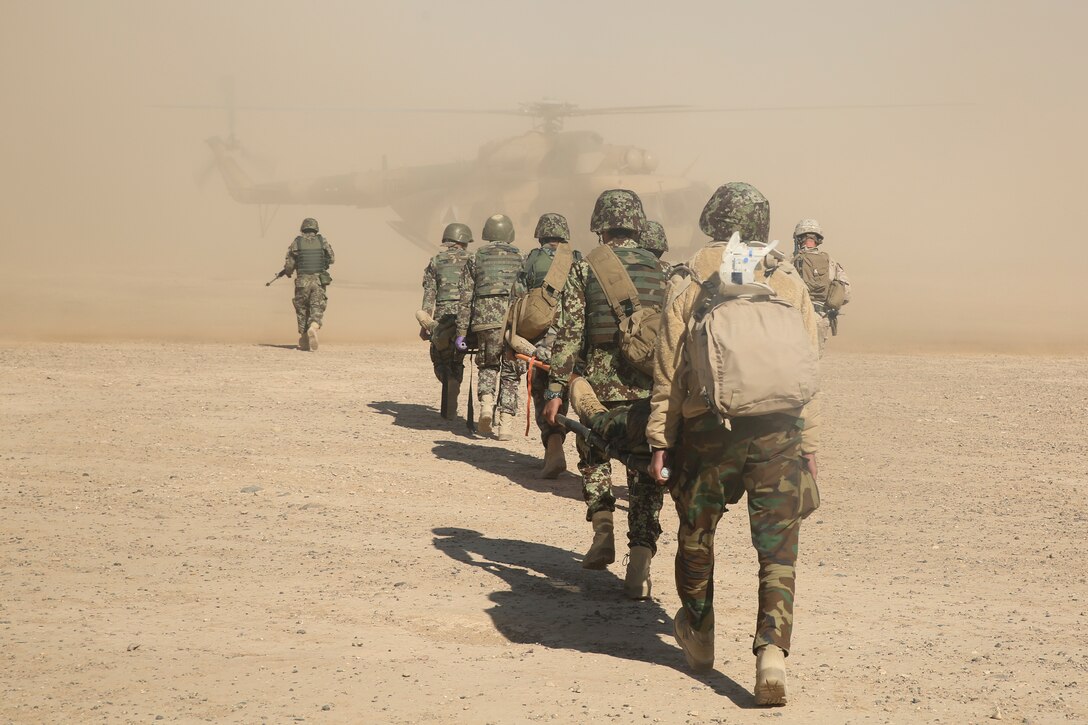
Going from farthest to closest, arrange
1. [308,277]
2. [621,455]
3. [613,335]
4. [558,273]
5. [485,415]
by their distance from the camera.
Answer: [308,277] < [485,415] < [558,273] < [613,335] < [621,455]

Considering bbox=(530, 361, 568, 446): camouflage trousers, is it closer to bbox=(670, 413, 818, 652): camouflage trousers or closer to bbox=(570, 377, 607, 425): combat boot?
bbox=(570, 377, 607, 425): combat boot

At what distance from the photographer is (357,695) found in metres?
4.14

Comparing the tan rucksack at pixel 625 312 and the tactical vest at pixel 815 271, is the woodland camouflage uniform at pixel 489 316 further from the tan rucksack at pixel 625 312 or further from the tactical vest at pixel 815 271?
the tan rucksack at pixel 625 312

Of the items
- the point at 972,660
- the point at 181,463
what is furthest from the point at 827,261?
the point at 972,660

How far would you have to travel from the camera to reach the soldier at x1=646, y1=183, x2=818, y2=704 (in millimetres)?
3982

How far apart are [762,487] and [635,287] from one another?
5.21 feet

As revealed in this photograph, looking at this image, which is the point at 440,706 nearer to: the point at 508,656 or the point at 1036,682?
the point at 508,656

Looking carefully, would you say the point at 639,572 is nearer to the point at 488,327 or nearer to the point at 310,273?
the point at 488,327

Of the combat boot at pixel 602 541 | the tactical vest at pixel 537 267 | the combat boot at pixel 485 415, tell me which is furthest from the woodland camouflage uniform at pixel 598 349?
the combat boot at pixel 485 415

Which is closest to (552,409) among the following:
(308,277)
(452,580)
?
(452,580)

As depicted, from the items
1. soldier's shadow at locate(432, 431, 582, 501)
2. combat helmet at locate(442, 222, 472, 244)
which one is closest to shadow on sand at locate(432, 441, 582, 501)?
soldier's shadow at locate(432, 431, 582, 501)

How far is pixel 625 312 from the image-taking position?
538 cm

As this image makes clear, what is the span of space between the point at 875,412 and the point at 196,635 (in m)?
8.46

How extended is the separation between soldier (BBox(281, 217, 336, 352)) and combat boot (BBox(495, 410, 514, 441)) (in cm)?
699
